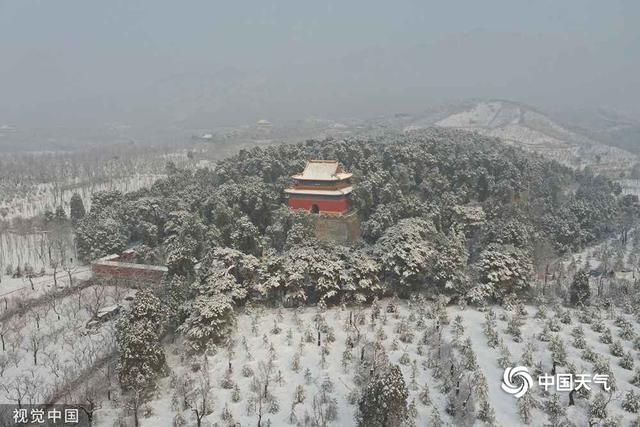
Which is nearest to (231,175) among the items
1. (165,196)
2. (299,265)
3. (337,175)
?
(165,196)

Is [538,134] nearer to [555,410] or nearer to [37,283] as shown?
[37,283]

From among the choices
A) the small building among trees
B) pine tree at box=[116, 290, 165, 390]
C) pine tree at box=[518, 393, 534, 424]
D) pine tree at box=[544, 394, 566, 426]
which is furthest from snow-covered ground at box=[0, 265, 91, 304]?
pine tree at box=[544, 394, 566, 426]

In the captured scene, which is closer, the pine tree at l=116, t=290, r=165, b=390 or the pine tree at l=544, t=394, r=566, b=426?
the pine tree at l=544, t=394, r=566, b=426

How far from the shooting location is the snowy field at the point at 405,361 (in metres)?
15.4

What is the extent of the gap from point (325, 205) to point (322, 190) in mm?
911

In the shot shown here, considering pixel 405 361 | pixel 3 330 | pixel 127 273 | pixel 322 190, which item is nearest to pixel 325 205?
pixel 322 190

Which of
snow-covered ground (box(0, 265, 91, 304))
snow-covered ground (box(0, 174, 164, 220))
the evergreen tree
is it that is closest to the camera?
the evergreen tree

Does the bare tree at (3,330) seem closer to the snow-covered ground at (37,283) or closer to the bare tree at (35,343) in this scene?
the bare tree at (35,343)

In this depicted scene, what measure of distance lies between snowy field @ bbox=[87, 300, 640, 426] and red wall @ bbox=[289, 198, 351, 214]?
1099 cm

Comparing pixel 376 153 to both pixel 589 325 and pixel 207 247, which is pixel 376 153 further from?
pixel 589 325

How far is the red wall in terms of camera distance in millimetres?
32344

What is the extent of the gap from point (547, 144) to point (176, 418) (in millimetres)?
94247

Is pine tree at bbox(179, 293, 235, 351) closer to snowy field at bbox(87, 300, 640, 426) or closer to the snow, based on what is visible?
snowy field at bbox(87, 300, 640, 426)

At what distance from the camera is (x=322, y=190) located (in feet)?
107
